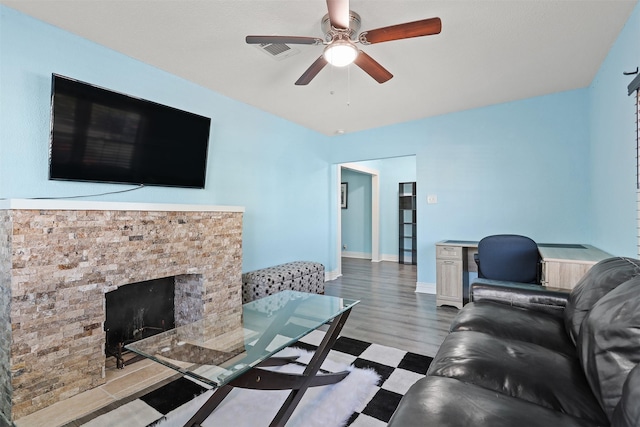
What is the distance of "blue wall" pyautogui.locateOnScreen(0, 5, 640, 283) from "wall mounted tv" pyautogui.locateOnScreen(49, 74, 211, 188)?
0.38 ft

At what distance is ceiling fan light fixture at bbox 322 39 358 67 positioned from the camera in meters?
2.04

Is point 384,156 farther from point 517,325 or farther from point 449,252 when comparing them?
point 517,325

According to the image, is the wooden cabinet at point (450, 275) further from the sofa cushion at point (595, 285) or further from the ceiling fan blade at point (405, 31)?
the ceiling fan blade at point (405, 31)

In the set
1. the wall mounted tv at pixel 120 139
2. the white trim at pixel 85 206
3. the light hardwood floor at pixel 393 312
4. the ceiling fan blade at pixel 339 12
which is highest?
the ceiling fan blade at pixel 339 12

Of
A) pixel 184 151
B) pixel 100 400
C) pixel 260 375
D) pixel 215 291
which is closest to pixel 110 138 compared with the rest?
pixel 184 151

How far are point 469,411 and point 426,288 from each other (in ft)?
12.1

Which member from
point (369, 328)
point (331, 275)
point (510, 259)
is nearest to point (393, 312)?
point (369, 328)

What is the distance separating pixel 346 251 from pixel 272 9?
260 inches

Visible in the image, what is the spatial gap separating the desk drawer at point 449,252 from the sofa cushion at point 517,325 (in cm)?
178

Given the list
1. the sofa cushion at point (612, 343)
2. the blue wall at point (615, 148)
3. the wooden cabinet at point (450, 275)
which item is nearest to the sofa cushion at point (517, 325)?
the sofa cushion at point (612, 343)

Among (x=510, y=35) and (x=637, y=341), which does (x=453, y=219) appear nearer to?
(x=510, y=35)

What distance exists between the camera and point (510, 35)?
7.96 ft

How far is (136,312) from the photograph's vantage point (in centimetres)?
272

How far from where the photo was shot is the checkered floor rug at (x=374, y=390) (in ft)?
5.69
